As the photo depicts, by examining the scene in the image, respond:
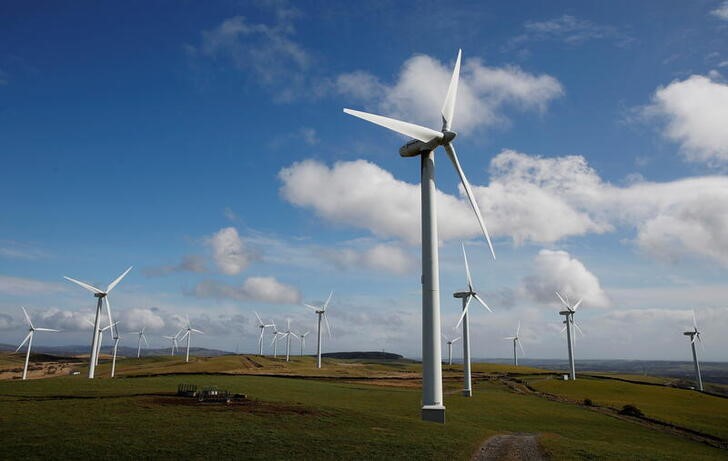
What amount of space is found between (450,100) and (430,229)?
1421 centimetres

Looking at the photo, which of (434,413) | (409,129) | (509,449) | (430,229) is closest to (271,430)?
(434,413)

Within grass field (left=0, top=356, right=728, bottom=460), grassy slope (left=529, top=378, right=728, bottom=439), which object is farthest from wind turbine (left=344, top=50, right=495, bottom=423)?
grassy slope (left=529, top=378, right=728, bottom=439)

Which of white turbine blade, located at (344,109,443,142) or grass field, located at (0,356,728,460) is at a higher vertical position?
white turbine blade, located at (344,109,443,142)

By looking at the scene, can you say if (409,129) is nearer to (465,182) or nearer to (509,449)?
(465,182)

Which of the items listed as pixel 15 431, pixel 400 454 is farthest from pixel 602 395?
pixel 15 431

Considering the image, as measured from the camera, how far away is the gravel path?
33938 mm

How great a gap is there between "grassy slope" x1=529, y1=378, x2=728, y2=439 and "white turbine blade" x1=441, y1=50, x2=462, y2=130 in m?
49.3

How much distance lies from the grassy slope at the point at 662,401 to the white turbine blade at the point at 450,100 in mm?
49286

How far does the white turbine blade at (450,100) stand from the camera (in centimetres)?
4569

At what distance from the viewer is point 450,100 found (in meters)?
46.9

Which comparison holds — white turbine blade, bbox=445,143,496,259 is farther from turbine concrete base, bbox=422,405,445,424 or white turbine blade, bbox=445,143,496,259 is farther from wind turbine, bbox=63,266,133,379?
wind turbine, bbox=63,266,133,379

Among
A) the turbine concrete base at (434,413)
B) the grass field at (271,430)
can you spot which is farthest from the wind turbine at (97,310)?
the turbine concrete base at (434,413)

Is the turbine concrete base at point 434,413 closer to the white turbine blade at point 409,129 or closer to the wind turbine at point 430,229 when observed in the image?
the wind turbine at point 430,229

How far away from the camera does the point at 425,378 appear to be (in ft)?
135
